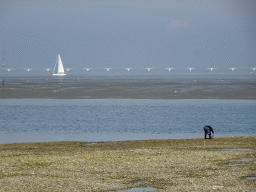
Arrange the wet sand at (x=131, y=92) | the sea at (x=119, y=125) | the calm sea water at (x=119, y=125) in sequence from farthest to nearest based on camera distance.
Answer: the wet sand at (x=131, y=92), the calm sea water at (x=119, y=125), the sea at (x=119, y=125)

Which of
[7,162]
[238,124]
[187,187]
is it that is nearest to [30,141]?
[7,162]

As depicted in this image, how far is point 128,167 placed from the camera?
15016mm

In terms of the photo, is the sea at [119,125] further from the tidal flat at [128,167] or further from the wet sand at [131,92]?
the wet sand at [131,92]

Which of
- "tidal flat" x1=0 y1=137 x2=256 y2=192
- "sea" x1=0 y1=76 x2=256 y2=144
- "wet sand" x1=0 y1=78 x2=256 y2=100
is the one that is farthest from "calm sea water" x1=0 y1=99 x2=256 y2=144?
"wet sand" x1=0 y1=78 x2=256 y2=100

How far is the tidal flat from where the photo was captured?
12.4 metres

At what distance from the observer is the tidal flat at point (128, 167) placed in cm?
1240

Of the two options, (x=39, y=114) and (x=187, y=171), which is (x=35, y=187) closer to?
(x=187, y=171)

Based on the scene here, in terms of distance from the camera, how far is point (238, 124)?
32312mm

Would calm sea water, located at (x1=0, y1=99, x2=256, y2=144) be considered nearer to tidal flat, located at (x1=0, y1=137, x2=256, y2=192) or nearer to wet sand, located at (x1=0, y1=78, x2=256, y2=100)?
tidal flat, located at (x1=0, y1=137, x2=256, y2=192)

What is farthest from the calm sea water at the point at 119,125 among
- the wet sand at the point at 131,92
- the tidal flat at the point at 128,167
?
the wet sand at the point at 131,92

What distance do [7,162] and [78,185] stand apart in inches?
191

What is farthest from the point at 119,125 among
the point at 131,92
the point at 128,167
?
the point at 131,92

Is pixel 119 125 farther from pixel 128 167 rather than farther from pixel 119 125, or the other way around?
pixel 128 167

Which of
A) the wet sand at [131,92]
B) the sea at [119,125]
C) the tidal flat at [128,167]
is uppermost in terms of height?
the tidal flat at [128,167]
